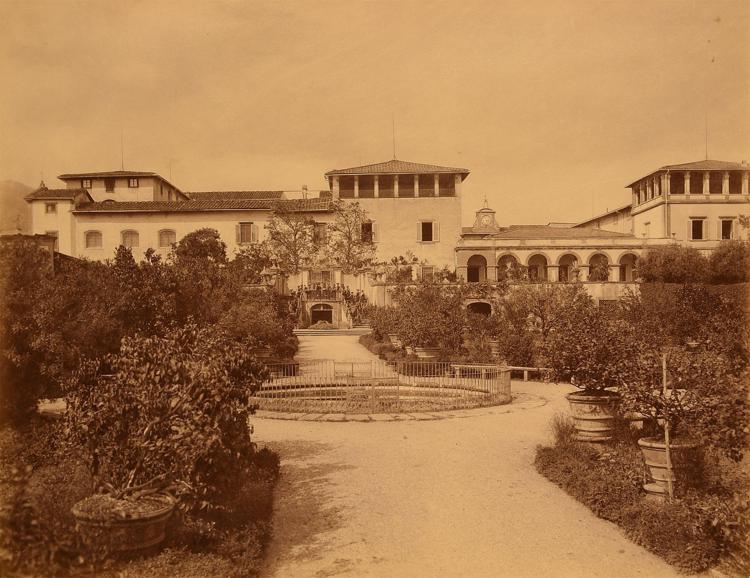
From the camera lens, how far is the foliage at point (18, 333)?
9906 mm

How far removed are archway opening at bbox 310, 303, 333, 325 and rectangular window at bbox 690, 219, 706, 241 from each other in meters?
27.7

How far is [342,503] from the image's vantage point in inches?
328

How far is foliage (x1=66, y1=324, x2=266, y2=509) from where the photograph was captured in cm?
628

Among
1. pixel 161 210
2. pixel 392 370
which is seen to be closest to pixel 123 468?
pixel 392 370

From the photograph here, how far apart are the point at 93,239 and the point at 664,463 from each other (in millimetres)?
46798

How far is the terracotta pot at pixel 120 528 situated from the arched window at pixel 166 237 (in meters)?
44.3

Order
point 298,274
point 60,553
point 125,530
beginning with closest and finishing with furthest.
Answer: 1. point 60,553
2. point 125,530
3. point 298,274

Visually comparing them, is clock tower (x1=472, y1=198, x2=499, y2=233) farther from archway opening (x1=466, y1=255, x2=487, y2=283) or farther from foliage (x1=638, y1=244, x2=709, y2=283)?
foliage (x1=638, y1=244, x2=709, y2=283)

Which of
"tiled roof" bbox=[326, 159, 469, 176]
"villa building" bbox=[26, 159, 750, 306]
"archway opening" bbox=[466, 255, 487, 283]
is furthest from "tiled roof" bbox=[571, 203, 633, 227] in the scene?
"archway opening" bbox=[466, 255, 487, 283]

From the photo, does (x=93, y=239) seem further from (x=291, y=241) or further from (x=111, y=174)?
(x=291, y=241)

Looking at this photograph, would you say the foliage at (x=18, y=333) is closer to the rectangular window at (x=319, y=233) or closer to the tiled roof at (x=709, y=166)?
the rectangular window at (x=319, y=233)

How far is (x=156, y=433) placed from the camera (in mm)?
6488

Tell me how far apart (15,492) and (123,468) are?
236 cm

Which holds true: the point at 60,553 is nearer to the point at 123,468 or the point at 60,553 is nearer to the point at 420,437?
the point at 123,468
